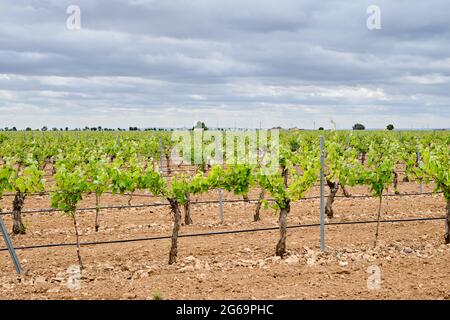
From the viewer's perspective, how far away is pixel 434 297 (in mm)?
7328

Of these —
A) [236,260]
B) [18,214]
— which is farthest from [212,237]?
[18,214]

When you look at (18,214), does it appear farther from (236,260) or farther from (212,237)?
(236,260)

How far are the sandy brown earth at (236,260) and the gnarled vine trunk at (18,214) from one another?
0.32m

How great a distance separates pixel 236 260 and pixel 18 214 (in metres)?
6.49

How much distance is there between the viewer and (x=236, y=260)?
970 cm

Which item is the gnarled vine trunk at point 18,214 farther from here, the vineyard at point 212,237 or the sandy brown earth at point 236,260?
the sandy brown earth at point 236,260

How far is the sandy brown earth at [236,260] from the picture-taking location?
766cm

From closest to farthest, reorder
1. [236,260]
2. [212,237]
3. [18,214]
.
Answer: [236,260]
[212,237]
[18,214]

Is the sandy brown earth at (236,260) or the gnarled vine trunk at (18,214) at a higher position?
the gnarled vine trunk at (18,214)

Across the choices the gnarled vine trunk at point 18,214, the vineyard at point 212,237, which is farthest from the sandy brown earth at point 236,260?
the gnarled vine trunk at point 18,214

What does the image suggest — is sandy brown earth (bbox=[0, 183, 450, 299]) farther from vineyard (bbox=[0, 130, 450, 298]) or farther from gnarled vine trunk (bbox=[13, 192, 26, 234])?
gnarled vine trunk (bbox=[13, 192, 26, 234])

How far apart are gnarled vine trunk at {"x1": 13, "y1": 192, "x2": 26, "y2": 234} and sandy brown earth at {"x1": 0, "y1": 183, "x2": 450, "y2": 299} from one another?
316 millimetres
